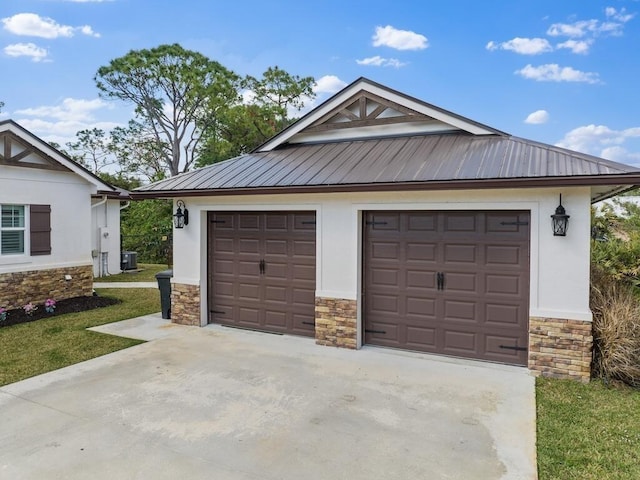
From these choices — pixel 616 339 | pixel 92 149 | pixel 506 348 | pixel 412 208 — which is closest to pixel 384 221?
pixel 412 208

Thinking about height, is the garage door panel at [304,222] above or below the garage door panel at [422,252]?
above

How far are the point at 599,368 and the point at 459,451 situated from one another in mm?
3162

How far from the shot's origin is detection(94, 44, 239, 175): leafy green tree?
85.8 ft

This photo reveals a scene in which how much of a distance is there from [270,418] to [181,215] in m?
5.14

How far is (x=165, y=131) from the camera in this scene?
93.1 ft

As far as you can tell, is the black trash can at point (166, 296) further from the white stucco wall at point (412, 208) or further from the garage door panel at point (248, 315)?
the garage door panel at point (248, 315)

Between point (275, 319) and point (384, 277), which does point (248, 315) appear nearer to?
point (275, 319)

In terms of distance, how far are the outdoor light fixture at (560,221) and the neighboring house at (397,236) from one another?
0.31ft

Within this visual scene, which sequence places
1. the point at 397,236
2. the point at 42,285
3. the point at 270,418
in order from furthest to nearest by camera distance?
1. the point at 42,285
2. the point at 397,236
3. the point at 270,418

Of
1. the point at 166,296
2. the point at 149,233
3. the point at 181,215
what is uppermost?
the point at 181,215

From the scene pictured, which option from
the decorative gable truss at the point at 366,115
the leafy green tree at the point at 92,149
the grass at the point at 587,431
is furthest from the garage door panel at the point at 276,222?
the leafy green tree at the point at 92,149

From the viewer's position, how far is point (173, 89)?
27.0m

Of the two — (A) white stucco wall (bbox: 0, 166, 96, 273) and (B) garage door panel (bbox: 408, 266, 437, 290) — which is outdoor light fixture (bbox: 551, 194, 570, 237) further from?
(A) white stucco wall (bbox: 0, 166, 96, 273)

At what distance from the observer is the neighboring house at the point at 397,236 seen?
6.03 meters
